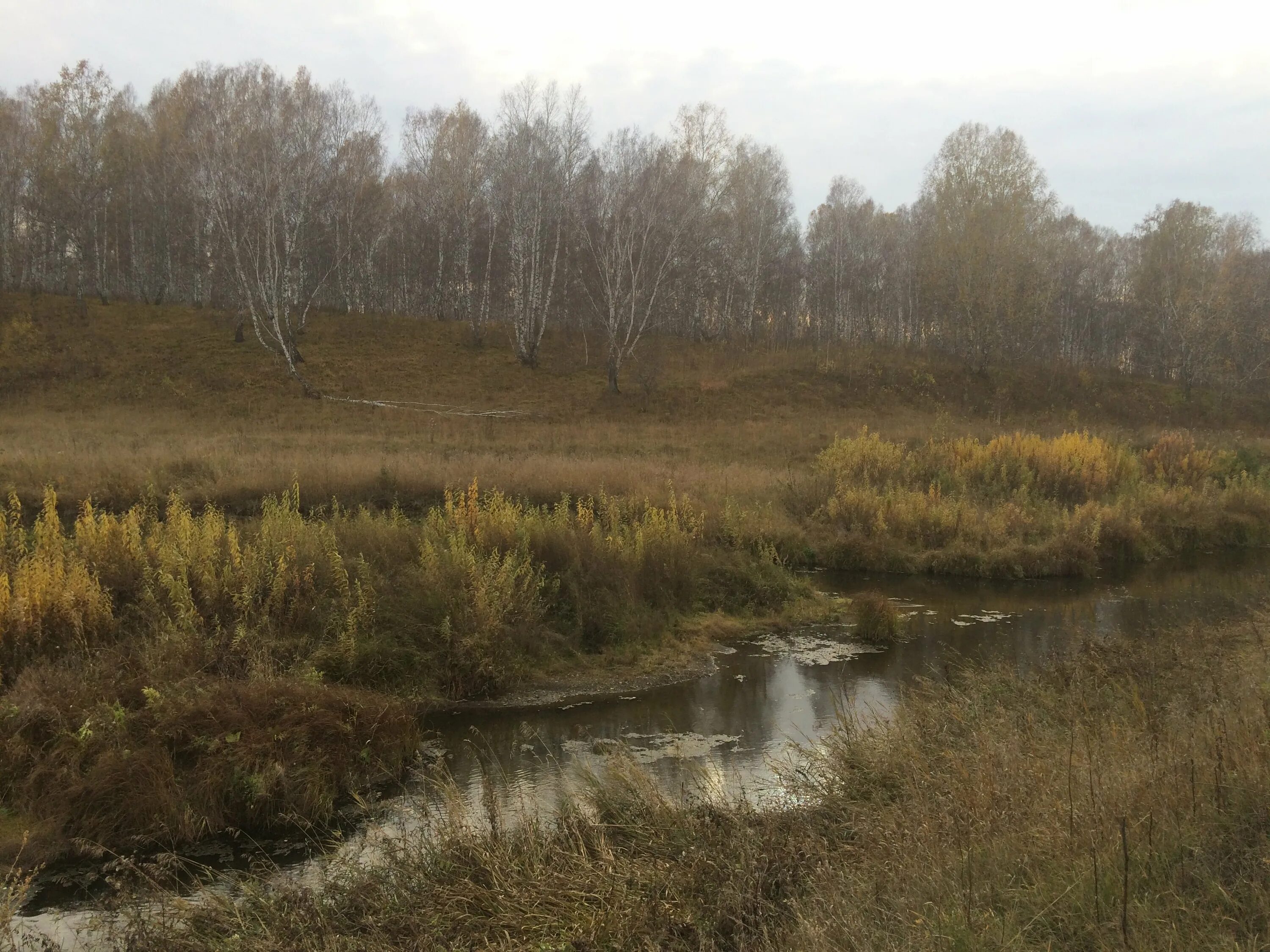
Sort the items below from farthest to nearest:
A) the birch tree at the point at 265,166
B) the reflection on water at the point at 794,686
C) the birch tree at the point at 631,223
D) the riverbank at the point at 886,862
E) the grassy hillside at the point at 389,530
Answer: the birch tree at the point at 631,223 → the birch tree at the point at 265,166 → the reflection on water at the point at 794,686 → the grassy hillside at the point at 389,530 → the riverbank at the point at 886,862

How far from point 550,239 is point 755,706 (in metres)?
33.9

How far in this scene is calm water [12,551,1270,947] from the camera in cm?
759

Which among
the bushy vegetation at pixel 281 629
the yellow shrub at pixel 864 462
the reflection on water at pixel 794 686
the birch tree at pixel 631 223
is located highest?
the birch tree at pixel 631 223

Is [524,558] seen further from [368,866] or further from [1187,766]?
[1187,766]

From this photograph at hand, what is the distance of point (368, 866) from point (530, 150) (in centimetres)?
3451

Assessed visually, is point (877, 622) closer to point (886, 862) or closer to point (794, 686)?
point (794, 686)

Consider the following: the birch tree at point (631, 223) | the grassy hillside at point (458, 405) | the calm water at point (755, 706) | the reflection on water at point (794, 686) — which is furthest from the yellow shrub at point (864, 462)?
the birch tree at point (631, 223)

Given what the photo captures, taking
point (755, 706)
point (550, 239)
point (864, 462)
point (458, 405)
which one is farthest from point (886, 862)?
point (550, 239)

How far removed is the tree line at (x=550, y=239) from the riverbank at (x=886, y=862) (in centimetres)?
2949

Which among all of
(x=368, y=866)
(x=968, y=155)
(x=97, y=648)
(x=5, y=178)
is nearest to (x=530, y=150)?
(x=968, y=155)

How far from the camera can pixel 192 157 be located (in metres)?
31.3

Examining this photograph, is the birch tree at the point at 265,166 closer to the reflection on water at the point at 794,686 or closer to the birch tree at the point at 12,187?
the birch tree at the point at 12,187

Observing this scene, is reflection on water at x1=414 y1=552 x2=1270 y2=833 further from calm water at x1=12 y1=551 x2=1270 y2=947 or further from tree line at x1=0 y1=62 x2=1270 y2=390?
tree line at x1=0 y1=62 x2=1270 y2=390

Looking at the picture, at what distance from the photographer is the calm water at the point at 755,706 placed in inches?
299
